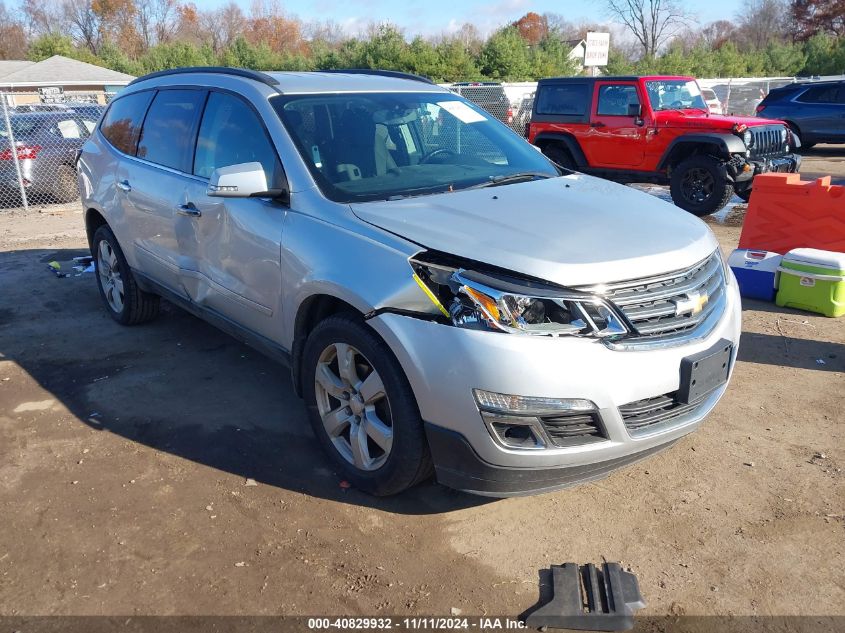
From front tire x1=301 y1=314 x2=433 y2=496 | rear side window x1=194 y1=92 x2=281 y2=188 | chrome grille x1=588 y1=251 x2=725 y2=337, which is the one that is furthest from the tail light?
chrome grille x1=588 y1=251 x2=725 y2=337

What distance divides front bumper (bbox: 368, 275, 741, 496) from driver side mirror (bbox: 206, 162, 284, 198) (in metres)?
1.03

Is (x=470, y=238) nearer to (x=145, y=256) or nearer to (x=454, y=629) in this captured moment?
(x=454, y=629)

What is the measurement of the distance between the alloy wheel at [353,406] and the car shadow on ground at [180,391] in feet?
0.77

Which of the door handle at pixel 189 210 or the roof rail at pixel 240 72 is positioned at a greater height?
the roof rail at pixel 240 72

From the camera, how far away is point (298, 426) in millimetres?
4105

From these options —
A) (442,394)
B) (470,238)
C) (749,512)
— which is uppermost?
(470,238)

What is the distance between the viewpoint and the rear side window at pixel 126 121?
510 cm

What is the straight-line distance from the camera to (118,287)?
5680 millimetres

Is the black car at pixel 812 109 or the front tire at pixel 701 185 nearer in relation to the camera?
the front tire at pixel 701 185

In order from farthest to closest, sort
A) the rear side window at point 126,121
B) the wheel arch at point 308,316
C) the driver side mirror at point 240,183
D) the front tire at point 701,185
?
the front tire at point 701,185 → the rear side window at point 126,121 → the driver side mirror at point 240,183 → the wheel arch at point 308,316

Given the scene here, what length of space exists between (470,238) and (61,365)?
138 inches

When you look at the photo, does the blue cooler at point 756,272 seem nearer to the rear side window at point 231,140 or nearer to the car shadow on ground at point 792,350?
the car shadow on ground at point 792,350

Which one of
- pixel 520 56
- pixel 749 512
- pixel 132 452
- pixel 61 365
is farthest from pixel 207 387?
pixel 520 56

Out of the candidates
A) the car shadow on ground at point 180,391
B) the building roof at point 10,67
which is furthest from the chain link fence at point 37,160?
the building roof at point 10,67
